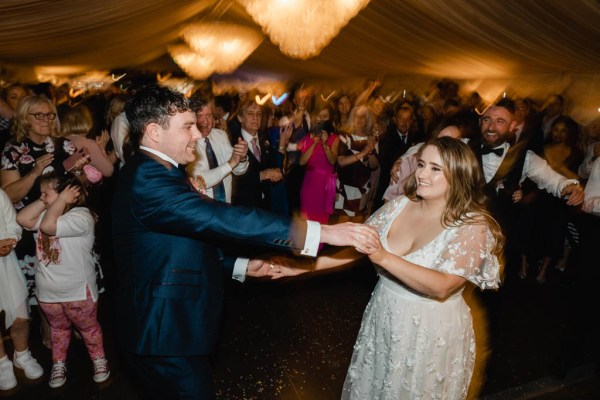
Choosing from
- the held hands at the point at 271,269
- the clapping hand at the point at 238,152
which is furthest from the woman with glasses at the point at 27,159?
the held hands at the point at 271,269

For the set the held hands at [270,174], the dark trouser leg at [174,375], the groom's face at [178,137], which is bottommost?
the dark trouser leg at [174,375]

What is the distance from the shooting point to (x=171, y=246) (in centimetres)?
165

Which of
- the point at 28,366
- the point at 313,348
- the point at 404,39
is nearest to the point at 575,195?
the point at 313,348

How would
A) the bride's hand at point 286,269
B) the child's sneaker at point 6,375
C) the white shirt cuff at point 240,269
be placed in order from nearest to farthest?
1. the white shirt cuff at point 240,269
2. the bride's hand at point 286,269
3. the child's sneaker at point 6,375

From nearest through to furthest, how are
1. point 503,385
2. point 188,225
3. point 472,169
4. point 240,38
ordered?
point 188,225 → point 472,169 → point 503,385 → point 240,38

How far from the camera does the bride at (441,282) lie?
1803mm

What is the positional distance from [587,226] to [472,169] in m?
2.07

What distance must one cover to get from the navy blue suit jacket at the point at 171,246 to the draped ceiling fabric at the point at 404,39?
3207mm

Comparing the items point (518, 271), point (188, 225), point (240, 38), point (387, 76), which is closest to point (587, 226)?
point (518, 271)

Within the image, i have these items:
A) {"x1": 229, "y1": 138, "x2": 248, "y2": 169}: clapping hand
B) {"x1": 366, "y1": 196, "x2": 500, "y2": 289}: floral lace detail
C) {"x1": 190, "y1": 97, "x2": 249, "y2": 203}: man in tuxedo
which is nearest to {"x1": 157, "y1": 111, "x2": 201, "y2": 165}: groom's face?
{"x1": 366, "y1": 196, "x2": 500, "y2": 289}: floral lace detail

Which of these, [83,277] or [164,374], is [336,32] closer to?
[83,277]

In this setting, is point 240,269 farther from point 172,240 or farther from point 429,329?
point 429,329

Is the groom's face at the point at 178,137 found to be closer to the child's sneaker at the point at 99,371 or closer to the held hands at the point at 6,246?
the held hands at the point at 6,246

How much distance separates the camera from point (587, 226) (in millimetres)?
3291
